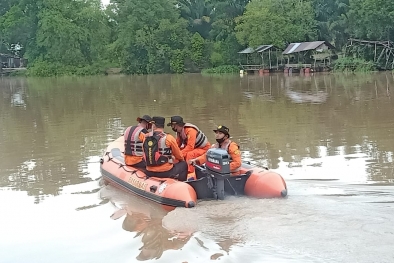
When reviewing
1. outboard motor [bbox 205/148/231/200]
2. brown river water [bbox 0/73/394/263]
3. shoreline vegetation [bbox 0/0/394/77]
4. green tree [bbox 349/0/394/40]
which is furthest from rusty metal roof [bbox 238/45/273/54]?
outboard motor [bbox 205/148/231/200]

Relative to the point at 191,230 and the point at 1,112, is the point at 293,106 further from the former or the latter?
the point at 191,230

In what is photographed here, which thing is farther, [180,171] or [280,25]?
[280,25]

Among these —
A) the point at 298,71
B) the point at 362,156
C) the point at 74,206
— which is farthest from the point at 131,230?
the point at 298,71

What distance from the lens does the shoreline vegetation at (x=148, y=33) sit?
4922 centimetres

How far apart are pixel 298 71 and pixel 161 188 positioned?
39.7 meters

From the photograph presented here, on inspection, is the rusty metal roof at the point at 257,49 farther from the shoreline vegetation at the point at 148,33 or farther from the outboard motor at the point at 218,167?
the outboard motor at the point at 218,167

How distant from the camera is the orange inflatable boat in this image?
24.0 ft

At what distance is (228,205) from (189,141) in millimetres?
1761

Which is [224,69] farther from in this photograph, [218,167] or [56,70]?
[218,167]

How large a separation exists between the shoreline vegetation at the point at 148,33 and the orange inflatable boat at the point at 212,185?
41.7 m

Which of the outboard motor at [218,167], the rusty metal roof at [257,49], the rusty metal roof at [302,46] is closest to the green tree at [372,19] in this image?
the rusty metal roof at [302,46]

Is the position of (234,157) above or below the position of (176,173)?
above

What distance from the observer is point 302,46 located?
44.6 metres

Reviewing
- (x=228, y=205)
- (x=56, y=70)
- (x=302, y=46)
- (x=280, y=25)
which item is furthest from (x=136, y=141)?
(x=56, y=70)
